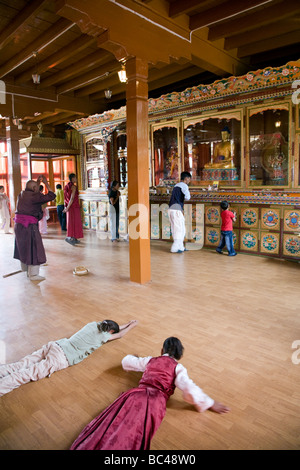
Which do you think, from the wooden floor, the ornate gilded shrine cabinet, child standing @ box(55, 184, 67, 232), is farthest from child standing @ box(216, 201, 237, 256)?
child standing @ box(55, 184, 67, 232)

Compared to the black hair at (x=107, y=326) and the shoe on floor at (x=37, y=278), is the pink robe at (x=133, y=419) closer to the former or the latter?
the black hair at (x=107, y=326)

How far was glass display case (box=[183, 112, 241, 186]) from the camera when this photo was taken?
273 inches

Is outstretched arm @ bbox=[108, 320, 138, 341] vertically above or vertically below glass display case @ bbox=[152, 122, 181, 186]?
below

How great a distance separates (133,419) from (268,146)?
5.98m

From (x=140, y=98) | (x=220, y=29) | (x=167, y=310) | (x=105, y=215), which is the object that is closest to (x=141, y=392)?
(x=167, y=310)

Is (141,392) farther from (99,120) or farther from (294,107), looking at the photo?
(99,120)

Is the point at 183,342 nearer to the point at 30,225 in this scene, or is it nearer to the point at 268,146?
the point at 30,225

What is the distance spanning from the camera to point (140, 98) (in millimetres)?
4637

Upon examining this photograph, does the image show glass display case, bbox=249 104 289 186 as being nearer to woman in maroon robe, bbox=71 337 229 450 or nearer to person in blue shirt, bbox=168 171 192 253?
person in blue shirt, bbox=168 171 192 253

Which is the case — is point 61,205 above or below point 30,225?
above

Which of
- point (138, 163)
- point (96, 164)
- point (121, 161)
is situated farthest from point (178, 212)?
point (96, 164)

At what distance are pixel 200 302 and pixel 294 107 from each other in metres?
4.00

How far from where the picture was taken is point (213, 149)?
7.46 m

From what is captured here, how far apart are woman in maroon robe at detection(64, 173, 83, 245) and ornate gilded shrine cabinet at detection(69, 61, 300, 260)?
1.92 m
